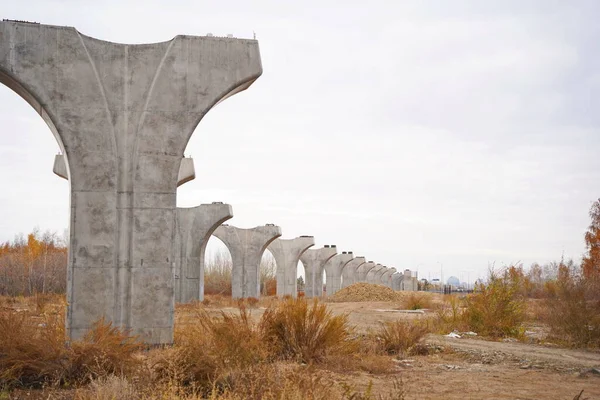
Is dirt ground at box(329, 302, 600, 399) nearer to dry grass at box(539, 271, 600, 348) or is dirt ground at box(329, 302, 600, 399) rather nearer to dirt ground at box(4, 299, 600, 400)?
dirt ground at box(4, 299, 600, 400)

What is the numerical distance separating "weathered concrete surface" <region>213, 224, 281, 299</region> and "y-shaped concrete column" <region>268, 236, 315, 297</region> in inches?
305

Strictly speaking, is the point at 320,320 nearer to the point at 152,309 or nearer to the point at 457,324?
the point at 152,309

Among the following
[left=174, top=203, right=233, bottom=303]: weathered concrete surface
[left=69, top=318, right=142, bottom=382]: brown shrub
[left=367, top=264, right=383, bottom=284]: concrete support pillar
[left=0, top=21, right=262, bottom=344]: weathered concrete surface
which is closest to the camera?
[left=69, top=318, right=142, bottom=382]: brown shrub

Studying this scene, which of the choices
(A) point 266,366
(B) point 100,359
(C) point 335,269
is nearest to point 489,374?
(A) point 266,366

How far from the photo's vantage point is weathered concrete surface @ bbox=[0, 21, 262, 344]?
1067 centimetres

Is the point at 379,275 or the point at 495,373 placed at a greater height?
the point at 379,275

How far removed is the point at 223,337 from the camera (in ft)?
27.6

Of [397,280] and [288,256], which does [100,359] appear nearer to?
[288,256]

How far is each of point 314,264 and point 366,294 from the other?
9.79 meters

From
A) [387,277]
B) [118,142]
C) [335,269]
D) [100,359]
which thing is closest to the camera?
[100,359]

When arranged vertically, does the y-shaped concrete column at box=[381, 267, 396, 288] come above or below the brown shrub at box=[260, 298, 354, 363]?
above

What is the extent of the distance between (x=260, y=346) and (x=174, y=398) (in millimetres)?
3250

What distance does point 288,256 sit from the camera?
46.8 m

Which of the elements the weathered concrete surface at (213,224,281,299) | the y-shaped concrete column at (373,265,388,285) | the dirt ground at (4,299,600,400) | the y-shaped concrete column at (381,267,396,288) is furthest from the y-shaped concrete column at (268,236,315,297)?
the y-shaped concrete column at (381,267,396,288)
